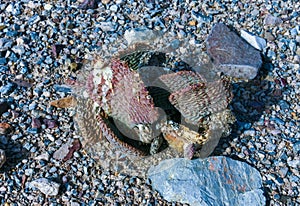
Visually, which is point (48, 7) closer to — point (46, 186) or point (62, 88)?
point (62, 88)

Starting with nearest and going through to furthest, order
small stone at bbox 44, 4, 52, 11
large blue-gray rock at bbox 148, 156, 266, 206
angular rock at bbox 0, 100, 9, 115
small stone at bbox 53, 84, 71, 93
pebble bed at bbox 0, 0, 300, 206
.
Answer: large blue-gray rock at bbox 148, 156, 266, 206, pebble bed at bbox 0, 0, 300, 206, angular rock at bbox 0, 100, 9, 115, small stone at bbox 53, 84, 71, 93, small stone at bbox 44, 4, 52, 11

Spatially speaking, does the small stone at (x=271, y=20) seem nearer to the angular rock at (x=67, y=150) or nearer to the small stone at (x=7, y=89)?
the angular rock at (x=67, y=150)

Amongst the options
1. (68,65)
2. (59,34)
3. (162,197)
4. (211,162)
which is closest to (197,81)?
(211,162)

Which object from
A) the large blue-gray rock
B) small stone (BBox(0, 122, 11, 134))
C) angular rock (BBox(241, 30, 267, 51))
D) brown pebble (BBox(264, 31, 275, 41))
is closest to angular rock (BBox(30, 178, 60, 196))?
small stone (BBox(0, 122, 11, 134))

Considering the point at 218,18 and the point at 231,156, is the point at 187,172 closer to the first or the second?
the point at 231,156

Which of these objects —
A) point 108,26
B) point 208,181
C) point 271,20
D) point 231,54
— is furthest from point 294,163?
point 108,26

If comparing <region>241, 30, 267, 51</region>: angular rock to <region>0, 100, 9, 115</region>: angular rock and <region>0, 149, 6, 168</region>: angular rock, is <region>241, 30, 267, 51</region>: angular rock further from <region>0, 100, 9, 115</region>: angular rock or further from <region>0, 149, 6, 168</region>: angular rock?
<region>0, 149, 6, 168</region>: angular rock

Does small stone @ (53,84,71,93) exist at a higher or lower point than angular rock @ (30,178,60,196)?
higher
